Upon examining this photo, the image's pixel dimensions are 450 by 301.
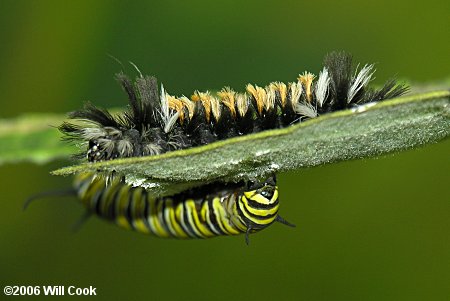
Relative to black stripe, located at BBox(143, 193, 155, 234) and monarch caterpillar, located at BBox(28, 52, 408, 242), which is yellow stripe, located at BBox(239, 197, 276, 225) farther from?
black stripe, located at BBox(143, 193, 155, 234)

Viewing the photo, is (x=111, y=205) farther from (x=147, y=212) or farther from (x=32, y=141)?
(x=32, y=141)

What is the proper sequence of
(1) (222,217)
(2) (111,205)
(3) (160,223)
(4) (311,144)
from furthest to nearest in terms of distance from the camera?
1. (2) (111,205)
2. (3) (160,223)
3. (1) (222,217)
4. (4) (311,144)

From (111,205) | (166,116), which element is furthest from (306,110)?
(111,205)

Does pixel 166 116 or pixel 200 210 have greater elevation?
pixel 166 116

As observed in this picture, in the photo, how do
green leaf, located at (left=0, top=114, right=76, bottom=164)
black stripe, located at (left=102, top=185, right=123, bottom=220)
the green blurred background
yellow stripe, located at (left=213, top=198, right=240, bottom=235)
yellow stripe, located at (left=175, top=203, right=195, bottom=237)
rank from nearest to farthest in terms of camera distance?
yellow stripe, located at (left=213, top=198, right=240, bottom=235)
yellow stripe, located at (left=175, top=203, right=195, bottom=237)
black stripe, located at (left=102, top=185, right=123, bottom=220)
green leaf, located at (left=0, top=114, right=76, bottom=164)
the green blurred background

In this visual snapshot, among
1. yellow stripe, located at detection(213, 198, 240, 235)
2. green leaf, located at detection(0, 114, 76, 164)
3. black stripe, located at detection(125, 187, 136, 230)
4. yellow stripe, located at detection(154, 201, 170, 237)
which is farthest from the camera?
green leaf, located at detection(0, 114, 76, 164)

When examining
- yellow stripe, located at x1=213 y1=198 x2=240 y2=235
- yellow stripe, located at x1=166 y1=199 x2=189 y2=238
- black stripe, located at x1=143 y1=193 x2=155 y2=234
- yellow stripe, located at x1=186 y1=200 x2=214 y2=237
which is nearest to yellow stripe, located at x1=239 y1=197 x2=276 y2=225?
yellow stripe, located at x1=213 y1=198 x2=240 y2=235

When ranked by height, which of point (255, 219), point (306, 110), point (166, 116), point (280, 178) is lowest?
point (255, 219)
